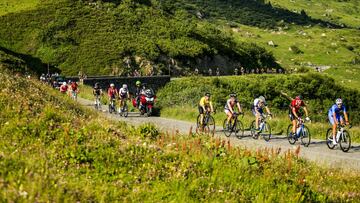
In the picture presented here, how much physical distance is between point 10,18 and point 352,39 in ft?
486

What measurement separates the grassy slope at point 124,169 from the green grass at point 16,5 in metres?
85.8

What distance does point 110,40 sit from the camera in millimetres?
88438

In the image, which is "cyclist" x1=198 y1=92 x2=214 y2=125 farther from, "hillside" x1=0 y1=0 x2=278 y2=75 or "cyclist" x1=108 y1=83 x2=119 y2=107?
"hillside" x1=0 y1=0 x2=278 y2=75

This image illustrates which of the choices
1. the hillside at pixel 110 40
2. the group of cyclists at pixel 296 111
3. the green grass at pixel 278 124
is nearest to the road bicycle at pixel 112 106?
the green grass at pixel 278 124

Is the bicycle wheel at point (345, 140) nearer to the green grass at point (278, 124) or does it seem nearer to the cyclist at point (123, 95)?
the green grass at point (278, 124)

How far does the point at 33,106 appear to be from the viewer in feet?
39.7

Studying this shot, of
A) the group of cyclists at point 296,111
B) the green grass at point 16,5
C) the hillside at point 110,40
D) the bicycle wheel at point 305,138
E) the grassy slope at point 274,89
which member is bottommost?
the bicycle wheel at point 305,138

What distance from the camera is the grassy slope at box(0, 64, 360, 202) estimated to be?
7.78 metres

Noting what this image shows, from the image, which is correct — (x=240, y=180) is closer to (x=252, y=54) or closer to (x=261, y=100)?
(x=261, y=100)

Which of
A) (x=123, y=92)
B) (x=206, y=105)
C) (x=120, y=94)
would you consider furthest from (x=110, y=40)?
(x=206, y=105)

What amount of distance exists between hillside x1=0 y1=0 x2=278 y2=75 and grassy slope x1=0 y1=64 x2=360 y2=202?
227 ft

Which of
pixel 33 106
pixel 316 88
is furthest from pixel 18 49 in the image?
pixel 33 106

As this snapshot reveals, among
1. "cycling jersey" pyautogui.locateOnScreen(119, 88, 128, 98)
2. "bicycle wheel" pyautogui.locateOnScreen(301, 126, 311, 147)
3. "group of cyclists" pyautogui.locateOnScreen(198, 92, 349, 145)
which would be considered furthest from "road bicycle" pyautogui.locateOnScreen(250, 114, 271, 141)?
"cycling jersey" pyautogui.locateOnScreen(119, 88, 128, 98)

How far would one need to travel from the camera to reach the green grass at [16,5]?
9150 cm
